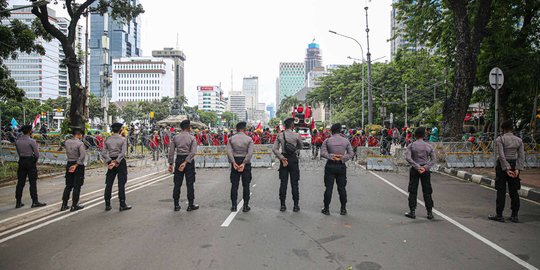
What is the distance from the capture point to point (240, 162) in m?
7.90

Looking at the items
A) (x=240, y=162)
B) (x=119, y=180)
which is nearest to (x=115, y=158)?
(x=119, y=180)

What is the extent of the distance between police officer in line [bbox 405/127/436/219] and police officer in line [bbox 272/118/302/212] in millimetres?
2195

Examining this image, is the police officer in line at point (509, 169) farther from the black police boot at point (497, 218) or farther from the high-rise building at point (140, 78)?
the high-rise building at point (140, 78)

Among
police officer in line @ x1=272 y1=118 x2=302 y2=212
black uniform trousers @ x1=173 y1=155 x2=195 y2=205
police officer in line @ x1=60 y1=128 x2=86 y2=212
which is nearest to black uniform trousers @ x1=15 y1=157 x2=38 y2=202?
police officer in line @ x1=60 y1=128 x2=86 y2=212

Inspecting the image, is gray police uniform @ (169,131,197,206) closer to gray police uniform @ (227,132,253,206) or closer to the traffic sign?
gray police uniform @ (227,132,253,206)

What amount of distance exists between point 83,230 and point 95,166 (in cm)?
1207

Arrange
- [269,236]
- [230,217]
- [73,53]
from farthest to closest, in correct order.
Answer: [73,53], [230,217], [269,236]

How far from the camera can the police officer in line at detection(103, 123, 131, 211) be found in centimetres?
797

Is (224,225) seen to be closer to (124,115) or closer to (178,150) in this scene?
(178,150)

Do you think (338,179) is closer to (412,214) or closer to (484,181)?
(412,214)

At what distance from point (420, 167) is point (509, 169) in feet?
5.26

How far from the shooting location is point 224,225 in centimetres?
662

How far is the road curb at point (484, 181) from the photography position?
392 inches

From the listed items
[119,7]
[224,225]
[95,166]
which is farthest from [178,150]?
[119,7]
